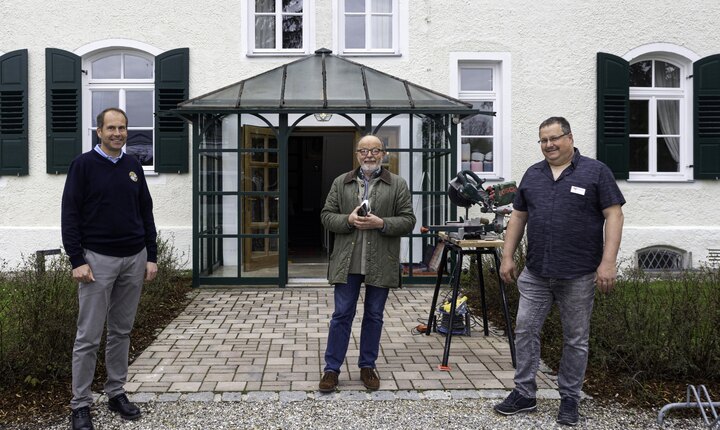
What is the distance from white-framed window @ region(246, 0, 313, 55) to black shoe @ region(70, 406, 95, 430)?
7.52 m

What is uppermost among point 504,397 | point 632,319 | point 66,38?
point 66,38

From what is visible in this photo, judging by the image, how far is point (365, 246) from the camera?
4539 mm

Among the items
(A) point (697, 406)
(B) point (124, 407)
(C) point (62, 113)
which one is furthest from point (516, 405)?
(C) point (62, 113)

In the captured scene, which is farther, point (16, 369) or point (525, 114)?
point (525, 114)

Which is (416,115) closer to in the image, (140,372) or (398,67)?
(398,67)

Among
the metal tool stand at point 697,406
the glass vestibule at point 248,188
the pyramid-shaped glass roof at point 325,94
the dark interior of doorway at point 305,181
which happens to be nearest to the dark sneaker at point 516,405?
the metal tool stand at point 697,406

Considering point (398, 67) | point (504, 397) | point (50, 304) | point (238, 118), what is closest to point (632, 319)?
point (504, 397)

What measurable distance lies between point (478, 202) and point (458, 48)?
17.6 feet

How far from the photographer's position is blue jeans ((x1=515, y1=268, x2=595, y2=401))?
156 inches

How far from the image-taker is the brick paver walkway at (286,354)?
4.72 meters

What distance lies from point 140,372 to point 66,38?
7180 millimetres

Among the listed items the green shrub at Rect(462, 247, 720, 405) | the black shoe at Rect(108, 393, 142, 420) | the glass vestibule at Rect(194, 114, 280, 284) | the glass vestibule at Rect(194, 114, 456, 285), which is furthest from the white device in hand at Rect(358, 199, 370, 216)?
the glass vestibule at Rect(194, 114, 280, 284)

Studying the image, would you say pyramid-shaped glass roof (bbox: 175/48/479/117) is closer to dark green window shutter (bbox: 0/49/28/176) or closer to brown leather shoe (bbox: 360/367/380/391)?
dark green window shutter (bbox: 0/49/28/176)

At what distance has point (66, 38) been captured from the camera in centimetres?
1017
